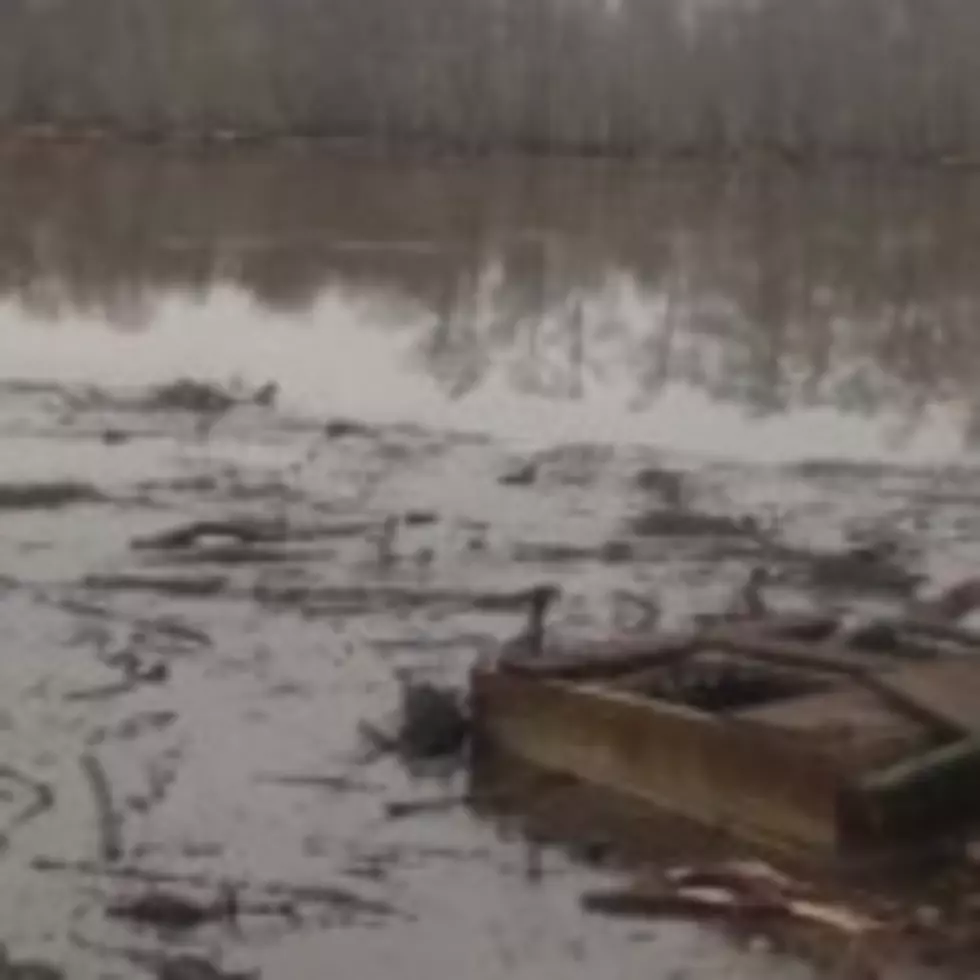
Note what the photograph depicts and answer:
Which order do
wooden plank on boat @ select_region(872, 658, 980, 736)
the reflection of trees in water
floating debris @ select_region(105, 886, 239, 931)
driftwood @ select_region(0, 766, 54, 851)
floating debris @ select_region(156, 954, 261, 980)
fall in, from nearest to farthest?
floating debris @ select_region(156, 954, 261, 980) < floating debris @ select_region(105, 886, 239, 931) < wooden plank on boat @ select_region(872, 658, 980, 736) < driftwood @ select_region(0, 766, 54, 851) < the reflection of trees in water

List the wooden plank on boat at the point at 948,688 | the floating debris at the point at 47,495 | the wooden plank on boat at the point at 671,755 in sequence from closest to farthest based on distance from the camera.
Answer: the wooden plank on boat at the point at 671,755 < the wooden plank on boat at the point at 948,688 < the floating debris at the point at 47,495

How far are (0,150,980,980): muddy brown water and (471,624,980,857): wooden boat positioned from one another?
0.41 metres

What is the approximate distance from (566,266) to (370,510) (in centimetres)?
2004

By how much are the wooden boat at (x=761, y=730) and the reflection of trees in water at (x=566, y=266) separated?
1179 centimetres

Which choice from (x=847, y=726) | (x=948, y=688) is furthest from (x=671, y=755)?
(x=948, y=688)

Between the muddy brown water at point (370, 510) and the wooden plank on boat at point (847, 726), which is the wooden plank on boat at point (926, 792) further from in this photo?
the muddy brown water at point (370, 510)

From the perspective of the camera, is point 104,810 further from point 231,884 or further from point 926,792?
point 926,792

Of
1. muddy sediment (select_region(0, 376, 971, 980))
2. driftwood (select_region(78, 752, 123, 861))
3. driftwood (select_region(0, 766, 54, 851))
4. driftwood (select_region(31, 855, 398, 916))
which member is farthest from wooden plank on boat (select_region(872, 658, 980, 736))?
driftwood (select_region(0, 766, 54, 851))

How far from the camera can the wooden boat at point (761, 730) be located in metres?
7.82

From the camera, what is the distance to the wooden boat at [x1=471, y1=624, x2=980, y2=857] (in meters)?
7.82

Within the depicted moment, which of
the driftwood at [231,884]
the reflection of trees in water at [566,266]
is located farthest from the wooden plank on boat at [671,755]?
the reflection of trees in water at [566,266]

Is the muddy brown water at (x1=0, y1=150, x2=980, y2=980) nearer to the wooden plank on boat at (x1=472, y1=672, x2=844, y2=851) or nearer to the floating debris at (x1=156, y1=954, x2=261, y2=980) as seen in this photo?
the floating debris at (x1=156, y1=954, x2=261, y2=980)

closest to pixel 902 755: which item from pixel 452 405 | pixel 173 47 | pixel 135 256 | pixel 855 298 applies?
pixel 452 405

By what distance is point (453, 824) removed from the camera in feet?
28.1
